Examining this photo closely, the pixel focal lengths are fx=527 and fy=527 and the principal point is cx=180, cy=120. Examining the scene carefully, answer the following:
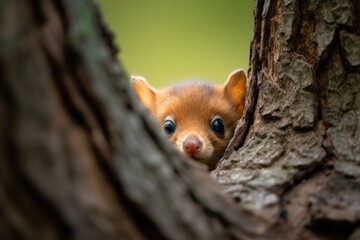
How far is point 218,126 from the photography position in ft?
9.65

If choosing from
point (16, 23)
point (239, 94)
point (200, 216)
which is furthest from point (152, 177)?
point (239, 94)

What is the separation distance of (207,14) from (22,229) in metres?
4.59

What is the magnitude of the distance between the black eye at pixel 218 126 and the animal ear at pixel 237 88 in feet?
0.59

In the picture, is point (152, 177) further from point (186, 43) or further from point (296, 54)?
point (186, 43)

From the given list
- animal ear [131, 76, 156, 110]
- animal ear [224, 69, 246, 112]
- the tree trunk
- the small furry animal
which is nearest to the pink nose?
the small furry animal

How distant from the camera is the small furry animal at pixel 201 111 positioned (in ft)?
9.09

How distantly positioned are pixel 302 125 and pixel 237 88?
4.93 feet

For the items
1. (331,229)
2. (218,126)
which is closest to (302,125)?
(331,229)

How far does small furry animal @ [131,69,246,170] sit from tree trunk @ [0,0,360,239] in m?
1.15

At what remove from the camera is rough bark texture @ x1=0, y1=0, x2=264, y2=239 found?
865 millimetres

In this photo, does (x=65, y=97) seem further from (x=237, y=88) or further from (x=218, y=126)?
(x=237, y=88)

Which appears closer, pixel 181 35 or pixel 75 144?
pixel 75 144

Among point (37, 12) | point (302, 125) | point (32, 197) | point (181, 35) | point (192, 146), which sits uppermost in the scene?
point (181, 35)

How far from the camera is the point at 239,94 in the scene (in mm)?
3096
